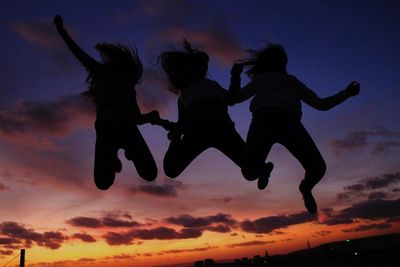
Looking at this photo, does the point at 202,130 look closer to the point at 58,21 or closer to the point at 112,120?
the point at 112,120

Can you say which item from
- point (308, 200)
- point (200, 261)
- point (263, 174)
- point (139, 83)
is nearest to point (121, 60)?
point (139, 83)

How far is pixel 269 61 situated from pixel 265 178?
5.82 feet

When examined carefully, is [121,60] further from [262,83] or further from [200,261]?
[200,261]

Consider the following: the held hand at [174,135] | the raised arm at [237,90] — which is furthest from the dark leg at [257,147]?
the held hand at [174,135]

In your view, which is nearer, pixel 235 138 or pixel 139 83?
pixel 235 138

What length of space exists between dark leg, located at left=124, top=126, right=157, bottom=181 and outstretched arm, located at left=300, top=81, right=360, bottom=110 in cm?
243

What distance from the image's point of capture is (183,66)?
18.7ft

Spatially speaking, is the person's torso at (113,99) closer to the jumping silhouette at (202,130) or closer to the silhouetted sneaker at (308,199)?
the jumping silhouette at (202,130)

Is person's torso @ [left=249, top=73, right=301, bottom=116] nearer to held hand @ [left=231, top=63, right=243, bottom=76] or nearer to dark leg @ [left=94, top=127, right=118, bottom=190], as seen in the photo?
held hand @ [left=231, top=63, right=243, bottom=76]

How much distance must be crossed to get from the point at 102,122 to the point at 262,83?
2.36 meters

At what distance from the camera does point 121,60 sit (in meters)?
5.95

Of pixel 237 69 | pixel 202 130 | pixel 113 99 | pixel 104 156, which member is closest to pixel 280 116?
pixel 237 69

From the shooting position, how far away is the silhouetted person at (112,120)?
205 inches

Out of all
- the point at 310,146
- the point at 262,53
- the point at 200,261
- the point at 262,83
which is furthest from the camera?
the point at 200,261
